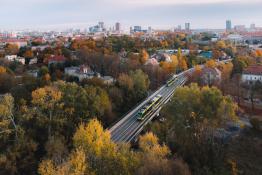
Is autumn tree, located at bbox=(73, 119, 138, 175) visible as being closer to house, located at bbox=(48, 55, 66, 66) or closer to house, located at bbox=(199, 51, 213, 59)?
house, located at bbox=(48, 55, 66, 66)

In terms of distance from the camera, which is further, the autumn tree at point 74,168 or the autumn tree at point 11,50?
the autumn tree at point 11,50

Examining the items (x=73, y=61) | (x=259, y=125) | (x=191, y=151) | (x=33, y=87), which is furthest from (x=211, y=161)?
(x=73, y=61)

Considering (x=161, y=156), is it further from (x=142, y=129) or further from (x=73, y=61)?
(x=73, y=61)

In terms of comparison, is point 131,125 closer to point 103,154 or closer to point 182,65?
point 103,154

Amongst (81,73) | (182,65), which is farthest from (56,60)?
(182,65)

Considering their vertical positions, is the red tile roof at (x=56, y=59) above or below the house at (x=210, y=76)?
above

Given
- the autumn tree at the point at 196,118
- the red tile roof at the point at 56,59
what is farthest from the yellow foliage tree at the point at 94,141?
the red tile roof at the point at 56,59

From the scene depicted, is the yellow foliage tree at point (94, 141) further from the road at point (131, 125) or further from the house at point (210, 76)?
the house at point (210, 76)
